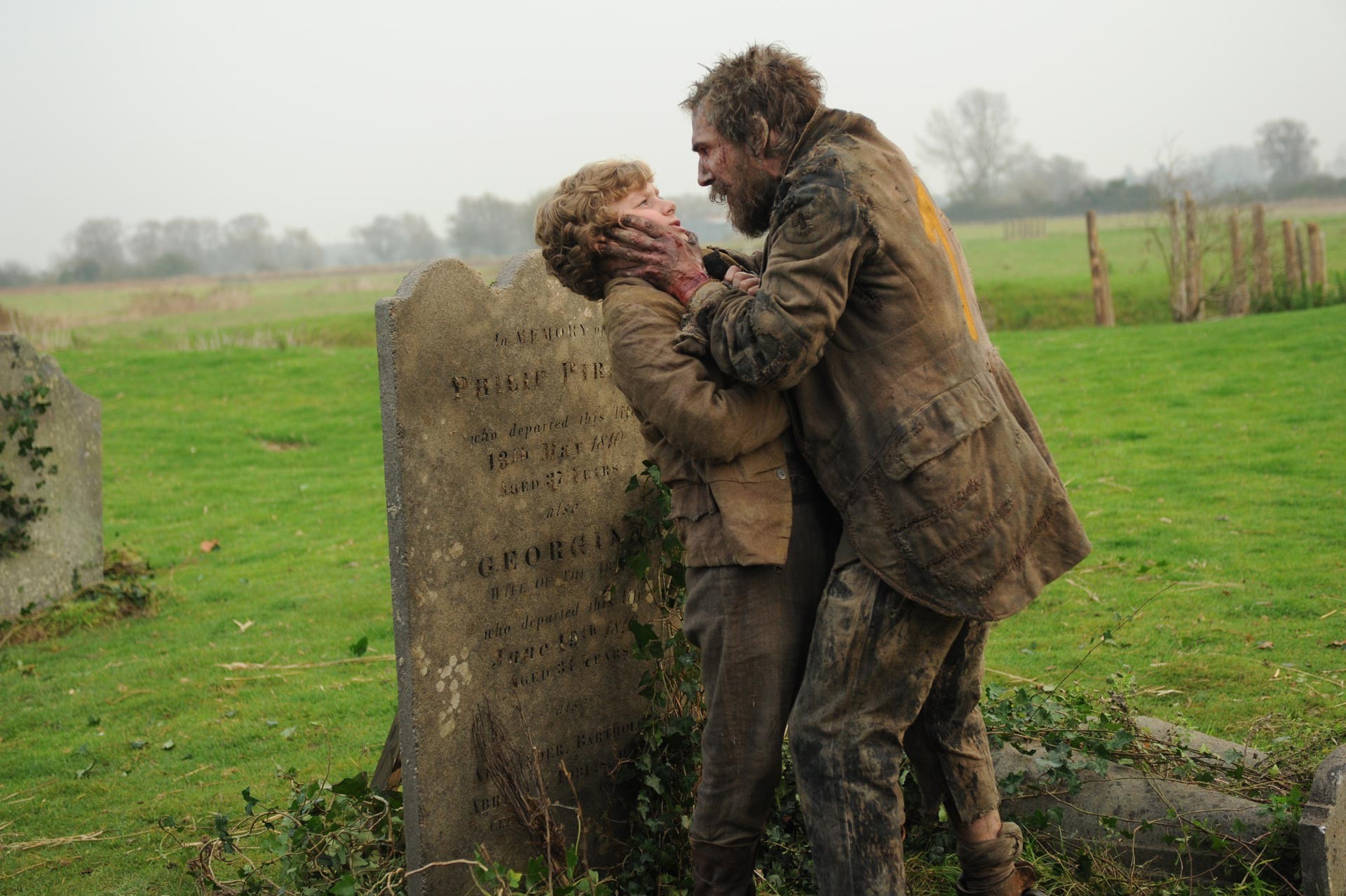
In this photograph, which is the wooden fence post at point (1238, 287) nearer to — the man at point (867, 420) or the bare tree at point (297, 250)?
the man at point (867, 420)

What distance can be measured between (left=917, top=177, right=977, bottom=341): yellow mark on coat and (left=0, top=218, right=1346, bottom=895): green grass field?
A: 116 inches

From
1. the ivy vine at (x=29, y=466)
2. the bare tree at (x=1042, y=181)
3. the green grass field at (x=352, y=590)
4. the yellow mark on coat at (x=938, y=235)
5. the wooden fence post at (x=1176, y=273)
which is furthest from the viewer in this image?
the bare tree at (x=1042, y=181)

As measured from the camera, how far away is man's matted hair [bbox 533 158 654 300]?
3363 millimetres

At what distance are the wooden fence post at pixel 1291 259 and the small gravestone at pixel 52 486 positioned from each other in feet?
71.0

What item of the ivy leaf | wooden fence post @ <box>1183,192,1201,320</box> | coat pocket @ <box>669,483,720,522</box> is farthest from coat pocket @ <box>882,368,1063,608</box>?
wooden fence post @ <box>1183,192,1201,320</box>

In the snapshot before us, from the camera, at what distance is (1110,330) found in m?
21.0

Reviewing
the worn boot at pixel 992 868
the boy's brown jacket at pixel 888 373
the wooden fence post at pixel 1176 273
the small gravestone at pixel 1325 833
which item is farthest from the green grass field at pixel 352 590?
the wooden fence post at pixel 1176 273

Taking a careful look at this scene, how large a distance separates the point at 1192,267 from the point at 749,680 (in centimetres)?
2309

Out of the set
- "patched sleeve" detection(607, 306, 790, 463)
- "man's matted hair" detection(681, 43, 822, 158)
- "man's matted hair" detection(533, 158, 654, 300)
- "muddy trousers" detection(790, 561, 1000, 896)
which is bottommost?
"muddy trousers" detection(790, 561, 1000, 896)

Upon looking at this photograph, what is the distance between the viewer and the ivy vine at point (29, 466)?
8719 millimetres

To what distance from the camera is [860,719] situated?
10.1ft

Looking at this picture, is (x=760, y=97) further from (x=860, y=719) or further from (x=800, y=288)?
(x=860, y=719)

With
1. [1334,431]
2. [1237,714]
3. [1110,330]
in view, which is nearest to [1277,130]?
[1110,330]

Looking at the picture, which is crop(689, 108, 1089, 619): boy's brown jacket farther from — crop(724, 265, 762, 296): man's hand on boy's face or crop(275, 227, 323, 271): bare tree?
crop(275, 227, 323, 271): bare tree
